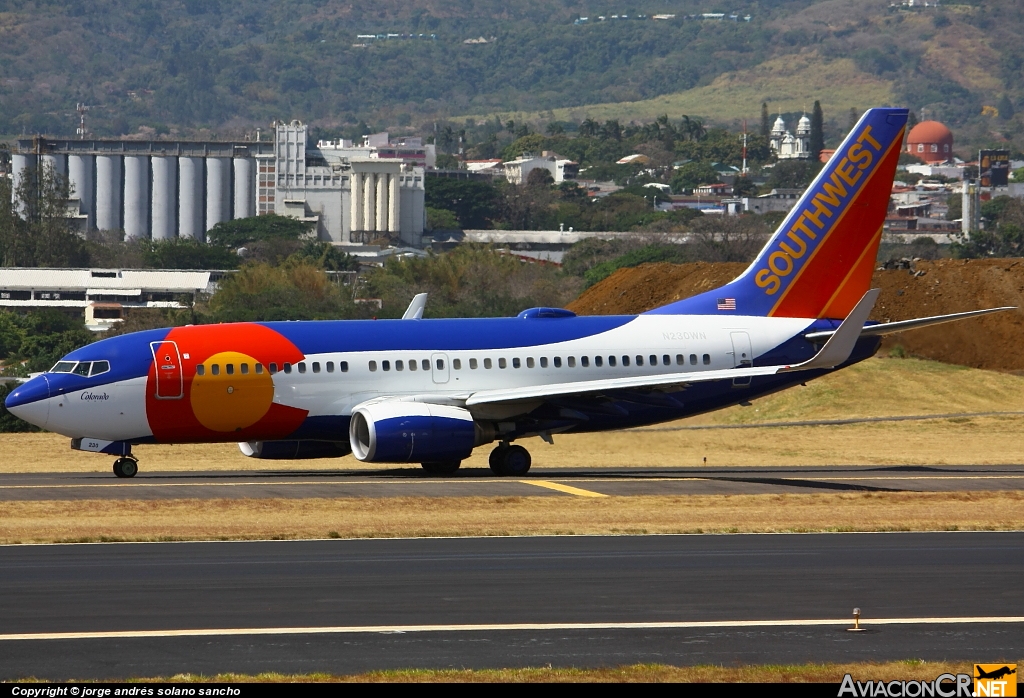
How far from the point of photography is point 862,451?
5059 cm

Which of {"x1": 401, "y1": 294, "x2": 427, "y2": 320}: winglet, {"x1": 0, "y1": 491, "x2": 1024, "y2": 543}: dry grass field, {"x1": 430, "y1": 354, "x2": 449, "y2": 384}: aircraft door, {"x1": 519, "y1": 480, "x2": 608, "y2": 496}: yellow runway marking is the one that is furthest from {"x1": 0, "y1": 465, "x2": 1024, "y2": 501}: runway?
{"x1": 401, "y1": 294, "x2": 427, "y2": 320}: winglet

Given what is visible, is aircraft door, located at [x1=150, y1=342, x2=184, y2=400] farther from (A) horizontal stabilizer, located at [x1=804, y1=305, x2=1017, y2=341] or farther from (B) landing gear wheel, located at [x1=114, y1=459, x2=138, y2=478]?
(A) horizontal stabilizer, located at [x1=804, y1=305, x2=1017, y2=341]

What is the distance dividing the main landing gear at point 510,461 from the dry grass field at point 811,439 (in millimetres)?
4440

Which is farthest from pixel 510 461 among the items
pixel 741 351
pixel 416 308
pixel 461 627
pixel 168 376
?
pixel 461 627

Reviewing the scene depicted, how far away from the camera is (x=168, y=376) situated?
38188 mm

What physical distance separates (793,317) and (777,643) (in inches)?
973

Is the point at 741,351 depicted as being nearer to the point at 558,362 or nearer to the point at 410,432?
the point at 558,362

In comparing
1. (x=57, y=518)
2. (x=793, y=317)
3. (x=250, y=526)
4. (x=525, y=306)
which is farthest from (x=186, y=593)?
(x=525, y=306)

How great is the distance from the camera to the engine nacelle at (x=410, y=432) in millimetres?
37969

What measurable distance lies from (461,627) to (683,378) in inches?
773

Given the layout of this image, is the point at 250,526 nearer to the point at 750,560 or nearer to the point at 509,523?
the point at 509,523

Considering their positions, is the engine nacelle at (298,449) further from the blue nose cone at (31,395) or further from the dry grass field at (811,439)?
the blue nose cone at (31,395)

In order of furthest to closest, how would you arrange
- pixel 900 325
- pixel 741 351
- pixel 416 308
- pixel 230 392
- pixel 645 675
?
pixel 416 308 → pixel 741 351 → pixel 900 325 → pixel 230 392 → pixel 645 675

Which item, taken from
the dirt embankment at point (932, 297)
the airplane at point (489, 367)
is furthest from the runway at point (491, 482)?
the dirt embankment at point (932, 297)
